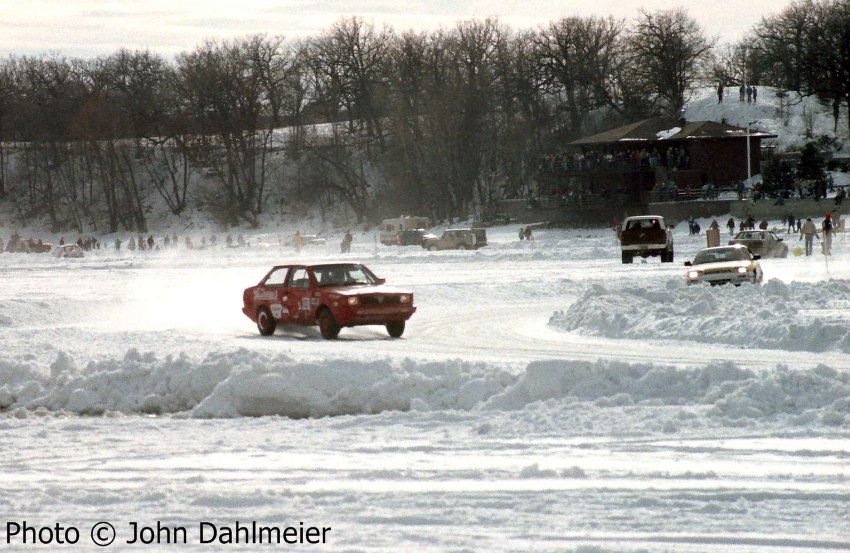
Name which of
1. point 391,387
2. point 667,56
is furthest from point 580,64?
point 391,387

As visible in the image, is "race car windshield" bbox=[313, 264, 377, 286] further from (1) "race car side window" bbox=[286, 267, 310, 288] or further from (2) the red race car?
(1) "race car side window" bbox=[286, 267, 310, 288]

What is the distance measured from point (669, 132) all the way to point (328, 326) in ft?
208

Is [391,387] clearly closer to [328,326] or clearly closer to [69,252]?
[328,326]

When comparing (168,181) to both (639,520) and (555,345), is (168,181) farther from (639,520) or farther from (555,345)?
(639,520)

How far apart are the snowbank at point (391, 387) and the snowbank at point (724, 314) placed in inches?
220

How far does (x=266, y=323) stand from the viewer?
22344 mm

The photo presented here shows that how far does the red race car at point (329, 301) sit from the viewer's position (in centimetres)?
2070

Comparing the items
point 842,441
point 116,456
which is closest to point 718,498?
point 842,441

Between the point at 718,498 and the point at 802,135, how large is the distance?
277 feet

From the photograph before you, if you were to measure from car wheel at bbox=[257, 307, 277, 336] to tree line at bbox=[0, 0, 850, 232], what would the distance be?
64399mm

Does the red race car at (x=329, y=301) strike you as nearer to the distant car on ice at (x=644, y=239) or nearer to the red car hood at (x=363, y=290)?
the red car hood at (x=363, y=290)

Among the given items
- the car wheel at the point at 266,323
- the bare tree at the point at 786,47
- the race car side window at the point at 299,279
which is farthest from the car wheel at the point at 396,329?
the bare tree at the point at 786,47

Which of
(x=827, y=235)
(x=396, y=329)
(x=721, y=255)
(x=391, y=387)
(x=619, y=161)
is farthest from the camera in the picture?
(x=619, y=161)

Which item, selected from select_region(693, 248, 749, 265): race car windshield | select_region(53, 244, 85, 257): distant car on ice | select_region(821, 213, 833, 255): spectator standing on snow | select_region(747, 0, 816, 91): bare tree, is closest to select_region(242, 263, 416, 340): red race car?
select_region(693, 248, 749, 265): race car windshield
